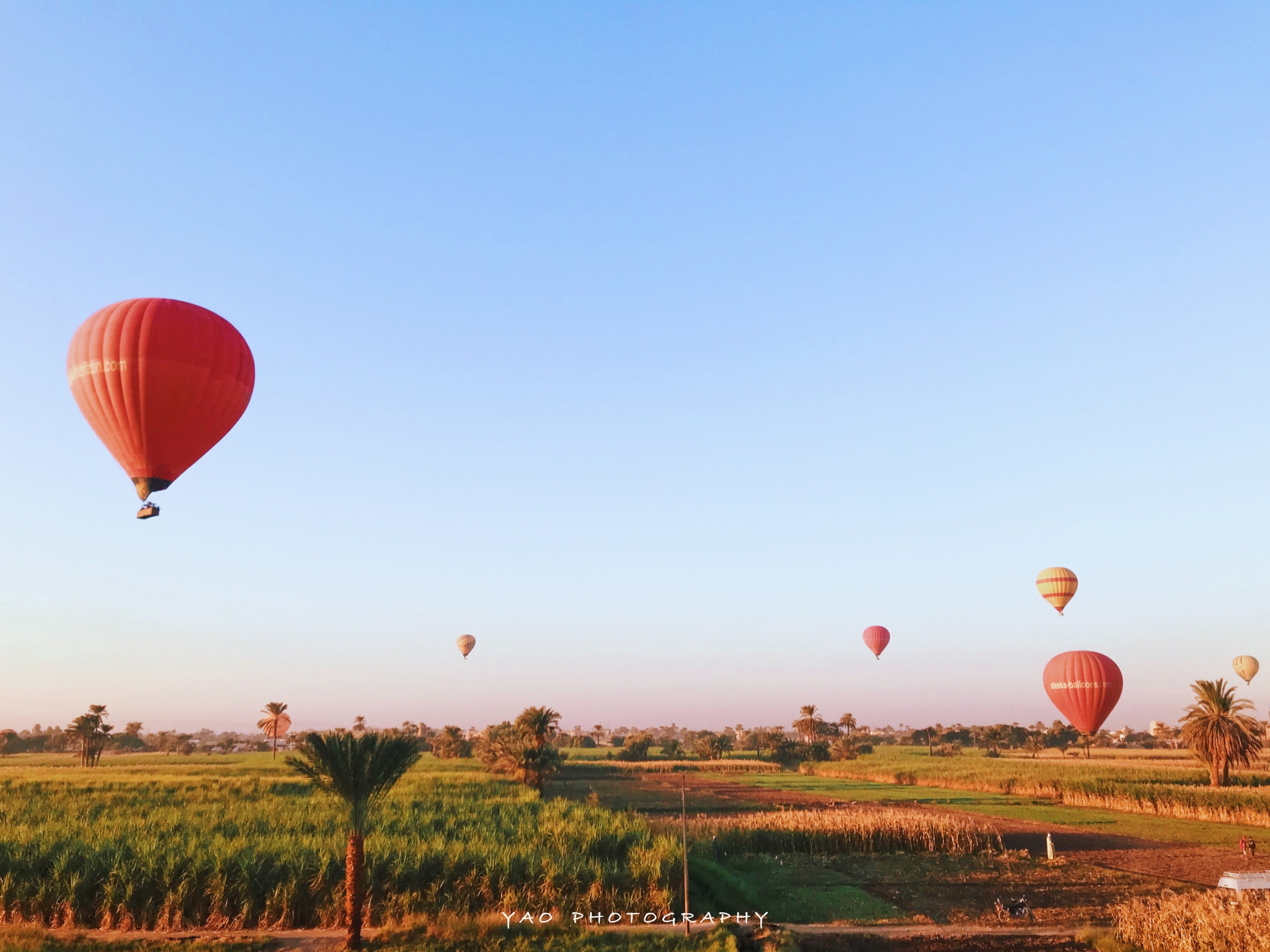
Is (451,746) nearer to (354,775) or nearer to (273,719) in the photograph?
(273,719)

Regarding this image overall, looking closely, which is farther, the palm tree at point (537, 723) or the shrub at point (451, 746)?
the shrub at point (451, 746)

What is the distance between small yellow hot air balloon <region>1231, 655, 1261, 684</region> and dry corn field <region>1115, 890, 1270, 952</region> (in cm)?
7531

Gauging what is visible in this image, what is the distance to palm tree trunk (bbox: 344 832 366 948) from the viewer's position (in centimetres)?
1895

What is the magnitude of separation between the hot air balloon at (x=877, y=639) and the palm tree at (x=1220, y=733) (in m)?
24.8

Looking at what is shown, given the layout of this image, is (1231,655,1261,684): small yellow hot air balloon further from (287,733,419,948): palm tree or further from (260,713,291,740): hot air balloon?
(260,713,291,740): hot air balloon

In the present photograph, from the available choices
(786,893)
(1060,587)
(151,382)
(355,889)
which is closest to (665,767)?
(1060,587)

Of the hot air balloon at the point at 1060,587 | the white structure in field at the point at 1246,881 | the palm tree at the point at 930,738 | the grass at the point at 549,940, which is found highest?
the hot air balloon at the point at 1060,587

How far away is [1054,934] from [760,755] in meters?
119

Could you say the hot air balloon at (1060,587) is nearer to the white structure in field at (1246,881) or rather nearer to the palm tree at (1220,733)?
the palm tree at (1220,733)

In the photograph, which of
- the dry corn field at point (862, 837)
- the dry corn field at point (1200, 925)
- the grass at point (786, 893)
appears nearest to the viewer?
the dry corn field at point (1200, 925)

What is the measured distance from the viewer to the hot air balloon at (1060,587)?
187 feet

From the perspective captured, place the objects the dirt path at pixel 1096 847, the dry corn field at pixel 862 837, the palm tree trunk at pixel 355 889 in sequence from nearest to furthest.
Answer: the palm tree trunk at pixel 355 889 < the dirt path at pixel 1096 847 < the dry corn field at pixel 862 837

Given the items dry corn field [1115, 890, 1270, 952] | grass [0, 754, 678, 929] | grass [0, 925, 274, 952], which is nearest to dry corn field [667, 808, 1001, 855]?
grass [0, 754, 678, 929]

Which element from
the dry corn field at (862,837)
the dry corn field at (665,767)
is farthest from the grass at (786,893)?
the dry corn field at (665,767)
